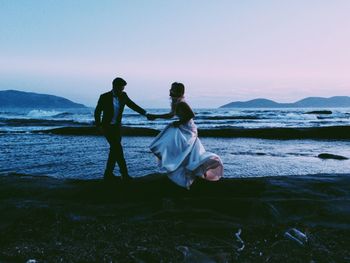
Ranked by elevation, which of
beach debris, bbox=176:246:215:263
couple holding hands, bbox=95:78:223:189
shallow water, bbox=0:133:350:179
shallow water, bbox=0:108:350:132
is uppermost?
couple holding hands, bbox=95:78:223:189

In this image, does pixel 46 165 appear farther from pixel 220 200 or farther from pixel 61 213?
pixel 220 200

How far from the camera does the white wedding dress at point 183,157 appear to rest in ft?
22.7

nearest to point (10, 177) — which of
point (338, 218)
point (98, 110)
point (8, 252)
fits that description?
point (98, 110)

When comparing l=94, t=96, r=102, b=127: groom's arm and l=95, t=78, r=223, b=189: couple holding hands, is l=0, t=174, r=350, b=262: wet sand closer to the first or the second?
l=95, t=78, r=223, b=189: couple holding hands

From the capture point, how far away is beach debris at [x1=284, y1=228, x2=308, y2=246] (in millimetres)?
5078

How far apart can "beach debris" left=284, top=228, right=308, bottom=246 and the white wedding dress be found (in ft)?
6.54

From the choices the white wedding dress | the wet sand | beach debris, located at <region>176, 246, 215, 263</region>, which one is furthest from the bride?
beach debris, located at <region>176, 246, 215, 263</region>

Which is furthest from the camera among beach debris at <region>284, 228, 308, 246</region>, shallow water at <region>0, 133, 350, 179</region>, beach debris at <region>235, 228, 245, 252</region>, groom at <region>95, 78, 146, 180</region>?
shallow water at <region>0, 133, 350, 179</region>

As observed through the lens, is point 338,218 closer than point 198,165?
Yes

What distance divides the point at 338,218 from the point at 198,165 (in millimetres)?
2468

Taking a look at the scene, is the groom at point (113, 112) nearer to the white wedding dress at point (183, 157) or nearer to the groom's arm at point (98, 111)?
the groom's arm at point (98, 111)

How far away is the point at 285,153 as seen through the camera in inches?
685

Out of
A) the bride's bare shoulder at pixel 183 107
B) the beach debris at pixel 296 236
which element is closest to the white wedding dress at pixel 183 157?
the bride's bare shoulder at pixel 183 107

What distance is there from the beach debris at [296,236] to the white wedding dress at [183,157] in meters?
1.99
